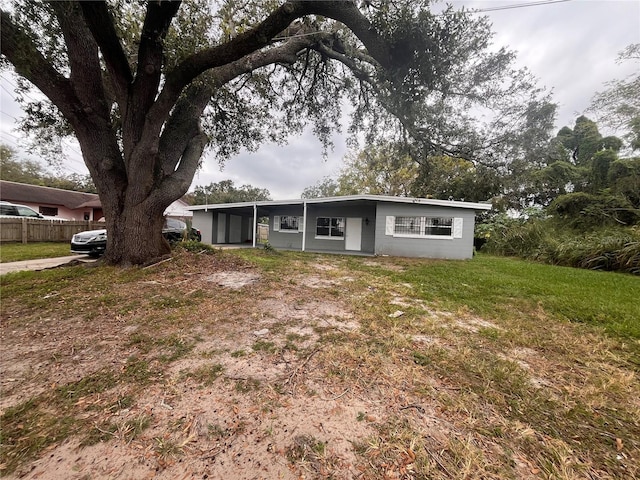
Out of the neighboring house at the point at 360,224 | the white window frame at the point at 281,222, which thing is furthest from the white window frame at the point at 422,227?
the white window frame at the point at 281,222

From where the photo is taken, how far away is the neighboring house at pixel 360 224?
10.3m

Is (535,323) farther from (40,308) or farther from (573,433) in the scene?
(40,308)

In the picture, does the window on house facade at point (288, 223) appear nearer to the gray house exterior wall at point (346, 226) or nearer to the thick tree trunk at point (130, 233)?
the gray house exterior wall at point (346, 226)

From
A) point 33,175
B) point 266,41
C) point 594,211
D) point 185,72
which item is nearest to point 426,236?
point 594,211

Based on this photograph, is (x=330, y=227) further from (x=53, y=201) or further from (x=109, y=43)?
(x=53, y=201)

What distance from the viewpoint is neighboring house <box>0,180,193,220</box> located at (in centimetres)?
1727

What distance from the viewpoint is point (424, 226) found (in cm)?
1055

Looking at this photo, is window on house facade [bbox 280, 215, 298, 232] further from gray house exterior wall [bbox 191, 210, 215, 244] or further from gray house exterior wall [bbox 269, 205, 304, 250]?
gray house exterior wall [bbox 191, 210, 215, 244]

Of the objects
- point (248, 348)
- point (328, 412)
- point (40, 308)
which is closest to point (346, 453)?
point (328, 412)

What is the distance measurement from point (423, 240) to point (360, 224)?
3.15 m

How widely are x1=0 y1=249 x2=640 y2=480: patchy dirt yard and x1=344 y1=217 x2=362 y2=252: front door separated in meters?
8.83

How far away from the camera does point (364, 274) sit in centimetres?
657

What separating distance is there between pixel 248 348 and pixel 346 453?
4.82 feet

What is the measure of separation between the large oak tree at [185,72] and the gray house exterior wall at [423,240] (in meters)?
3.38
